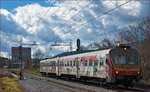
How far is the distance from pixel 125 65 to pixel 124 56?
77cm

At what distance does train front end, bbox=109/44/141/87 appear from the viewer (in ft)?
58.7

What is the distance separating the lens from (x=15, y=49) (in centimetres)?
7888

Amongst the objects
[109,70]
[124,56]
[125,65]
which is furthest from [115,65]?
[124,56]

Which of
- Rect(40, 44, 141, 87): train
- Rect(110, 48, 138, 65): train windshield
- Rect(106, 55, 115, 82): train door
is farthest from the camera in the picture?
Rect(110, 48, 138, 65): train windshield

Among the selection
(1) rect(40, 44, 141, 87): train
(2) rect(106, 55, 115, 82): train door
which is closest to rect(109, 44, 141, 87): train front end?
(1) rect(40, 44, 141, 87): train

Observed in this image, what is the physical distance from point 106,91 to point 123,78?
6.51 ft

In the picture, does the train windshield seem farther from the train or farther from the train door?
the train door

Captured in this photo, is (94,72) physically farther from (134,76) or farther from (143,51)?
(143,51)

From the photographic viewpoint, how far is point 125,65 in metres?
18.3

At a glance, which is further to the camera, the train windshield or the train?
the train windshield

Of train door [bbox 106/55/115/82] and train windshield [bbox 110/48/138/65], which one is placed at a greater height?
train windshield [bbox 110/48/138/65]

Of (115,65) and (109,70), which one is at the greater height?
(115,65)

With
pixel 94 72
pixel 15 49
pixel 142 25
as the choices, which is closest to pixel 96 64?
pixel 94 72

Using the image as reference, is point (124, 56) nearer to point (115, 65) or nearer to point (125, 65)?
point (125, 65)
